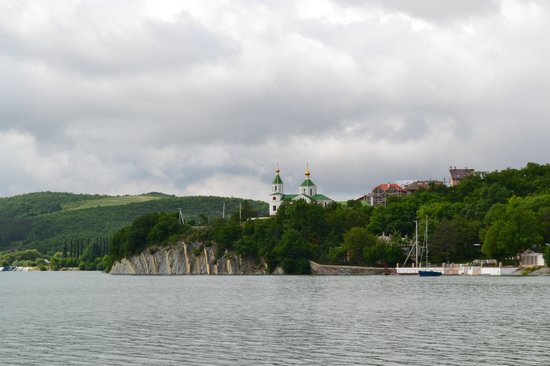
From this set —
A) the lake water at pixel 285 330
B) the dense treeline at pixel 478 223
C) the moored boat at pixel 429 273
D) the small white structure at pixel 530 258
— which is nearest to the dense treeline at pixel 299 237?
the dense treeline at pixel 478 223

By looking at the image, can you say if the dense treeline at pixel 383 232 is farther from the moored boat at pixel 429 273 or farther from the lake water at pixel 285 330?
the lake water at pixel 285 330

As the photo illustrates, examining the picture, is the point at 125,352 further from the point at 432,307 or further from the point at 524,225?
the point at 524,225

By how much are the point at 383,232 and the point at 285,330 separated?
12755 cm

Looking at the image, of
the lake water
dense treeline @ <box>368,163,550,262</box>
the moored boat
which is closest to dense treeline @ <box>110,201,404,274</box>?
dense treeline @ <box>368,163,550,262</box>

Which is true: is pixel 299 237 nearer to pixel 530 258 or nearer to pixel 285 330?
pixel 530 258

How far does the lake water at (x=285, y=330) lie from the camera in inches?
1729

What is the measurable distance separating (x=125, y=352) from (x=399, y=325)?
19726 mm

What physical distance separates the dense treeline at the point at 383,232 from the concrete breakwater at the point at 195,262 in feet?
6.40

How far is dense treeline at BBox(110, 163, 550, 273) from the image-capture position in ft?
485

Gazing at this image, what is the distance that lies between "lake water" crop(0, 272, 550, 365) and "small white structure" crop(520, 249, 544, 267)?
5490 centimetres

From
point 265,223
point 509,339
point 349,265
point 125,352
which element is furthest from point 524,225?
point 125,352

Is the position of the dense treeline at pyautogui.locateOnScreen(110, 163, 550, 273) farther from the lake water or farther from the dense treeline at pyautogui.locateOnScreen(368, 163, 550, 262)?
the lake water

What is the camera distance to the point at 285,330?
184 ft

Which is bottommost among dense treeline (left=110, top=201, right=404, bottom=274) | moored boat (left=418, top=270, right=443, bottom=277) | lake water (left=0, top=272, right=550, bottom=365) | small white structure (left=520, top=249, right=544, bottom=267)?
lake water (left=0, top=272, right=550, bottom=365)
